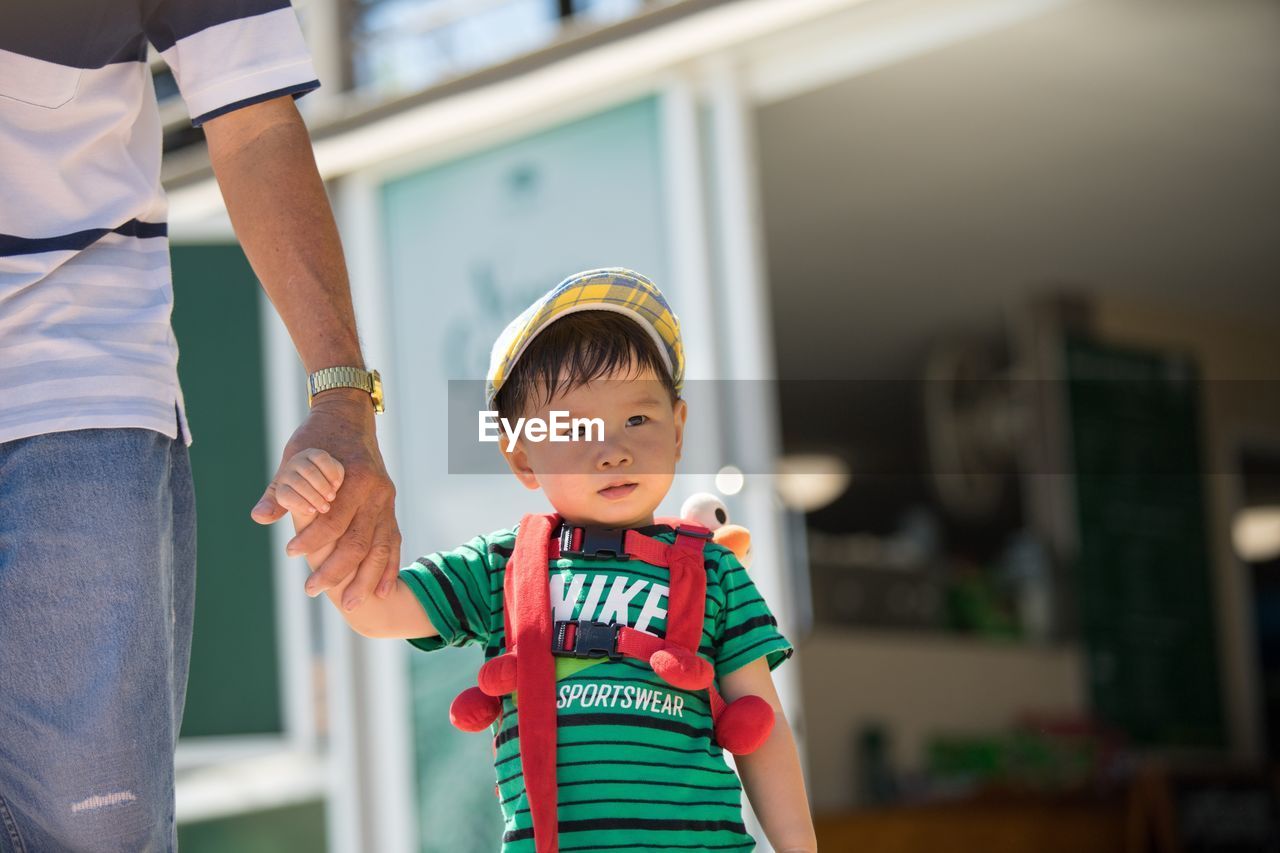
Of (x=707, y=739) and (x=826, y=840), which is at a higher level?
(x=707, y=739)

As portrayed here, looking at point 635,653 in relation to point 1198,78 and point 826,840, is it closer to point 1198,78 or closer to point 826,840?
point 826,840

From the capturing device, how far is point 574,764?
1571 millimetres

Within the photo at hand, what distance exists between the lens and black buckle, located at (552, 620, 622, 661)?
1.60 metres

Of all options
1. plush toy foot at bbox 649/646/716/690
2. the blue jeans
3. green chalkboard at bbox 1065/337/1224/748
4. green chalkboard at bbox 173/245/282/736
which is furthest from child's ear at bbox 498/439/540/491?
green chalkboard at bbox 1065/337/1224/748

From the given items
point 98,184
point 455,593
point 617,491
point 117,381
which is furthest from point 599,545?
point 98,184

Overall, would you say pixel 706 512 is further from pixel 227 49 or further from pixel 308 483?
pixel 227 49

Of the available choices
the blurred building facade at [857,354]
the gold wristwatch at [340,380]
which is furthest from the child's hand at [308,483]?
the blurred building facade at [857,354]

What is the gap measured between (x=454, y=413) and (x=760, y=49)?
2.21 m

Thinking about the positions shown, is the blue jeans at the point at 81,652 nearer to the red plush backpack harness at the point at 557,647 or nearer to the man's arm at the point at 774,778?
the red plush backpack harness at the point at 557,647

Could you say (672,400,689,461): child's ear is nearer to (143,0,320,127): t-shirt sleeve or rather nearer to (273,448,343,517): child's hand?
(273,448,343,517): child's hand

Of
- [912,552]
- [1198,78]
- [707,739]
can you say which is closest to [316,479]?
[707,739]

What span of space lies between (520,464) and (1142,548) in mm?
5928

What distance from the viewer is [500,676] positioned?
161 centimetres

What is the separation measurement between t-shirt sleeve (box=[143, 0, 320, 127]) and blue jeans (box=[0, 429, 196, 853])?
1.30 feet
